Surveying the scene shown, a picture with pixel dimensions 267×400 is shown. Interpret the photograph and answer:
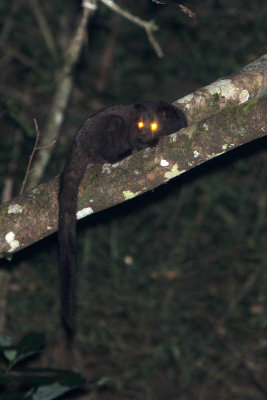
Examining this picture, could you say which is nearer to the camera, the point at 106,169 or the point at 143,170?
the point at 143,170

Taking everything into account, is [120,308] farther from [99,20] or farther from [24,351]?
[99,20]

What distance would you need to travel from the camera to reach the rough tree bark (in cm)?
289

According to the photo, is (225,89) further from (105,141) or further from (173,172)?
(105,141)

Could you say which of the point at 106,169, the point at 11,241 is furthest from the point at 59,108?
the point at 11,241

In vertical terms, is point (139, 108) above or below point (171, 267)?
above

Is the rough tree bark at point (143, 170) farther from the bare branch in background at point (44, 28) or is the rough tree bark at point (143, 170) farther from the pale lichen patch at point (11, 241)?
the bare branch in background at point (44, 28)

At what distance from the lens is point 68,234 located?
10.6 feet

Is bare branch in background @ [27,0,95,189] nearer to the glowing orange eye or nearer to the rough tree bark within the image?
the glowing orange eye

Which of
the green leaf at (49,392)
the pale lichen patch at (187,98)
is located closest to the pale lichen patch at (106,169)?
the pale lichen patch at (187,98)

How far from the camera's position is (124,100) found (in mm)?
5891

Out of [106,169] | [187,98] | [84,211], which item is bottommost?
[84,211]

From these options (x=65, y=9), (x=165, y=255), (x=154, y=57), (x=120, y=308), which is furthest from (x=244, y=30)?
(x=120, y=308)

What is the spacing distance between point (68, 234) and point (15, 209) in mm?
355

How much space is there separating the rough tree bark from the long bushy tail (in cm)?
6
